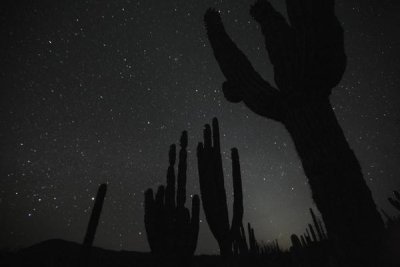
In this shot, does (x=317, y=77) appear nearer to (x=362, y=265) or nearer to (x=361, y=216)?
(x=361, y=216)

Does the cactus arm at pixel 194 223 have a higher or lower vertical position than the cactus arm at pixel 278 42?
lower

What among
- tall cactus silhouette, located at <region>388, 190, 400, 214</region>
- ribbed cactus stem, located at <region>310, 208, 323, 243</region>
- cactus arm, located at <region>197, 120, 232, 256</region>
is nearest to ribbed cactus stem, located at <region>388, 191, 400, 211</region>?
tall cactus silhouette, located at <region>388, 190, 400, 214</region>

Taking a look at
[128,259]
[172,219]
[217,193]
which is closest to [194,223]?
[172,219]

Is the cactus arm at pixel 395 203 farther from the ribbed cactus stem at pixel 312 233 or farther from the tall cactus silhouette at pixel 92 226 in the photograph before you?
the tall cactus silhouette at pixel 92 226

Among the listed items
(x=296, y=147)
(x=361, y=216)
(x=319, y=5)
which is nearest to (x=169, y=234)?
(x=296, y=147)

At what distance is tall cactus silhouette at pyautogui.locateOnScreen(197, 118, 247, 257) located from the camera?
5.21 metres

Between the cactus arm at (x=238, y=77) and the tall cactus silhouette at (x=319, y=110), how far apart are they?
0.02 m

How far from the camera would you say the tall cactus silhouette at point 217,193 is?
17.1 ft

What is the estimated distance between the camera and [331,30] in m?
3.15

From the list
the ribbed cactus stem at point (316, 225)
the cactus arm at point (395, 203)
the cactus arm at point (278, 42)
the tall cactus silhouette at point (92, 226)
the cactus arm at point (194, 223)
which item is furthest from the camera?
the ribbed cactus stem at point (316, 225)

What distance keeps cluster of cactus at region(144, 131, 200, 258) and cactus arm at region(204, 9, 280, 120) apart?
3028 mm

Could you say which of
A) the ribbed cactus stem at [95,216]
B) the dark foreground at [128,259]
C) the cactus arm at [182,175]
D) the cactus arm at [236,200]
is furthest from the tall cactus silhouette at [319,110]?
the ribbed cactus stem at [95,216]

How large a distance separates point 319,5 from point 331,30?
343 millimetres

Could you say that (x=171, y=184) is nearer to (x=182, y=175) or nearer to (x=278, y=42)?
(x=182, y=175)
